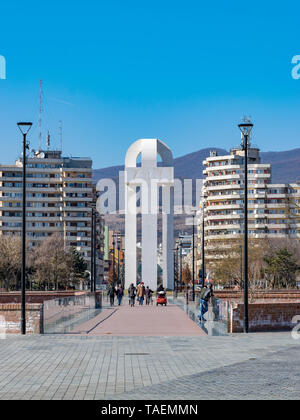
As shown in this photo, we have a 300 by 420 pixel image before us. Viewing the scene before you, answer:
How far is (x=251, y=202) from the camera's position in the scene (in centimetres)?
13925

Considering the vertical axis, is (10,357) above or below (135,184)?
below

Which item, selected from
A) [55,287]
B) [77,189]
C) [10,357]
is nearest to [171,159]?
[55,287]

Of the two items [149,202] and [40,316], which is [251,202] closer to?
[149,202]

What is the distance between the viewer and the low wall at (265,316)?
24.2 meters

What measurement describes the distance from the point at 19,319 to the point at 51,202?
11411 cm

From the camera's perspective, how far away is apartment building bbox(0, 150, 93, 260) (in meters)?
135

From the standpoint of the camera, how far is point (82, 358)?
55.4 feet

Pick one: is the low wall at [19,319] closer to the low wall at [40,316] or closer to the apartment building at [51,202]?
the low wall at [40,316]

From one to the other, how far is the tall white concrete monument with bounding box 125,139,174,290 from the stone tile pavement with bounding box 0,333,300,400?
206 ft

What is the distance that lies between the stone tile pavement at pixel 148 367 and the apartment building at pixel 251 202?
377 feet

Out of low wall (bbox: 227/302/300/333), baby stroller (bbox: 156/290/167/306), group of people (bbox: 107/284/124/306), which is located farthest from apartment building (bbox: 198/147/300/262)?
low wall (bbox: 227/302/300/333)

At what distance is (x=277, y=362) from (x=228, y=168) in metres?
127
